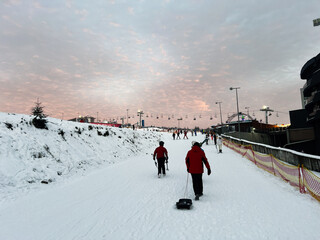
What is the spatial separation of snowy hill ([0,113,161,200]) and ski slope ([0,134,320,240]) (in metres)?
0.94

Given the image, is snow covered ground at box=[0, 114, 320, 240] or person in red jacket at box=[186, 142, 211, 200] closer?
snow covered ground at box=[0, 114, 320, 240]

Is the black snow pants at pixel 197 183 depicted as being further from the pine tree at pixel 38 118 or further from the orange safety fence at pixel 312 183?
the pine tree at pixel 38 118

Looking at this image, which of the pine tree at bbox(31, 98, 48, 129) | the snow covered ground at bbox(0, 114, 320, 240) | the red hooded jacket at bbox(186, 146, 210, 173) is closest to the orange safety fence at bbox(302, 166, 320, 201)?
the snow covered ground at bbox(0, 114, 320, 240)

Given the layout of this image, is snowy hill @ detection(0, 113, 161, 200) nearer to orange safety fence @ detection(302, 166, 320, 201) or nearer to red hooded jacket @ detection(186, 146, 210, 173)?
red hooded jacket @ detection(186, 146, 210, 173)

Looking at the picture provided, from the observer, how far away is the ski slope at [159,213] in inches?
149

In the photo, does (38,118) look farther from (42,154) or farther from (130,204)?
(130,204)

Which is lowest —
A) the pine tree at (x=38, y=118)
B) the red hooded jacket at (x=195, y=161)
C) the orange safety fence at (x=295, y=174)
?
the orange safety fence at (x=295, y=174)

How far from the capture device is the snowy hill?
23.8ft

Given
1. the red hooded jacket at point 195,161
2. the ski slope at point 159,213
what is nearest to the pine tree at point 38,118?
the ski slope at point 159,213

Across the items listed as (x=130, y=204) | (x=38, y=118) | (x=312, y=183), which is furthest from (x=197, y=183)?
(x=38, y=118)

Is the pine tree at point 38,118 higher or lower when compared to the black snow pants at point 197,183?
higher

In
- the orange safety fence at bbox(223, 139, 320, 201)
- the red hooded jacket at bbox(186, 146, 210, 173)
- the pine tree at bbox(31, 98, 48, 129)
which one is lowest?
the orange safety fence at bbox(223, 139, 320, 201)

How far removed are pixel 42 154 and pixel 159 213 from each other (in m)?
7.52

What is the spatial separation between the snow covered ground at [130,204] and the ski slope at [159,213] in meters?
0.02
